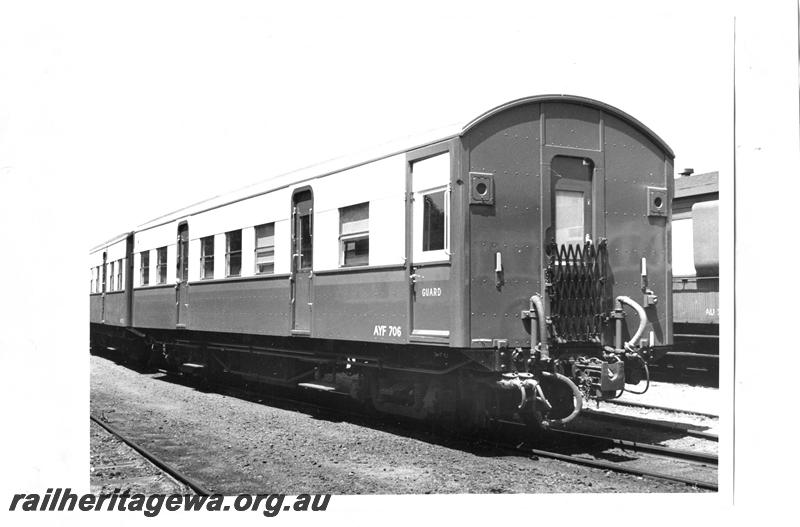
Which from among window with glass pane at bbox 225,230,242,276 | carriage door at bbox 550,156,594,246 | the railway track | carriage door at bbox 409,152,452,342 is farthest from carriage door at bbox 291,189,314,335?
the railway track

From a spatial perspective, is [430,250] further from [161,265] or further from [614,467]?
[161,265]

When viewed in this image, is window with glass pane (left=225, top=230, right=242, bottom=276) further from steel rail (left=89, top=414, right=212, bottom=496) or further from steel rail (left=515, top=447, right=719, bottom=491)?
steel rail (left=515, top=447, right=719, bottom=491)

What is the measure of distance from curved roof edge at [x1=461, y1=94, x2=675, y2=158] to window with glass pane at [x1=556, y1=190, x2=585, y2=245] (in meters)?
0.98

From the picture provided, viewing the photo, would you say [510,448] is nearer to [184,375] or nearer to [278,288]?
[278,288]

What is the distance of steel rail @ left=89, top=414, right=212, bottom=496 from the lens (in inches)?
299

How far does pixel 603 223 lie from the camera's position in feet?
30.9

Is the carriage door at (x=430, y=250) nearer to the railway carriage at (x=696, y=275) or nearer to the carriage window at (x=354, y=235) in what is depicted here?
the carriage window at (x=354, y=235)

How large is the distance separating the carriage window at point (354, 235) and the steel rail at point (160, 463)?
323 cm

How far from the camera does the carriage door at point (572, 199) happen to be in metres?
9.26

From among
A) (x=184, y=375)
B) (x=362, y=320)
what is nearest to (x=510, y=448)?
→ (x=362, y=320)

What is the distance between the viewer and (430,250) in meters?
9.14

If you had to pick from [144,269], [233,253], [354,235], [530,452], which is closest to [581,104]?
[354,235]

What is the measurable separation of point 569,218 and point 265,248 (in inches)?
199

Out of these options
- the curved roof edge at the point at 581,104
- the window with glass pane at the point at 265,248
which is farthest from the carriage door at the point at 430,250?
the window with glass pane at the point at 265,248
